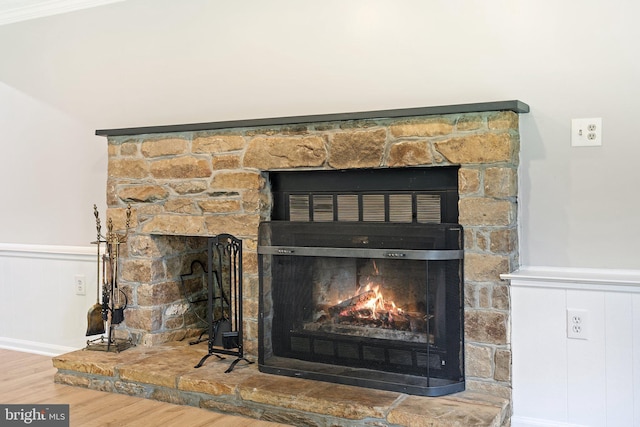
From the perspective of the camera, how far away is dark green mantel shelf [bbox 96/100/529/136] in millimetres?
2719

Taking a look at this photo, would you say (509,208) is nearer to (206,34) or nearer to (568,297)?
(568,297)

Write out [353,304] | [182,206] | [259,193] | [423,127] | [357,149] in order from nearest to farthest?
[423,127], [357,149], [353,304], [259,193], [182,206]

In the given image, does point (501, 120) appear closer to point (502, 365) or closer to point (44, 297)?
point (502, 365)

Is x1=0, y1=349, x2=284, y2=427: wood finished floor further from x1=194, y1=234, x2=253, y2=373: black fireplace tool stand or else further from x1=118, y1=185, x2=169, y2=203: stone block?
x1=118, y1=185, x2=169, y2=203: stone block

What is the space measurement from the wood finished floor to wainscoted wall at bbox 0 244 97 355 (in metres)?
0.35

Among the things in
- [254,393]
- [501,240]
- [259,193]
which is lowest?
[254,393]

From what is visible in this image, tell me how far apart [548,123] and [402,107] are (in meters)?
0.69

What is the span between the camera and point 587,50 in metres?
2.73

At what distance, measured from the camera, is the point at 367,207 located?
3.09 meters

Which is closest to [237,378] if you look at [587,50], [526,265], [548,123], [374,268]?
[374,268]

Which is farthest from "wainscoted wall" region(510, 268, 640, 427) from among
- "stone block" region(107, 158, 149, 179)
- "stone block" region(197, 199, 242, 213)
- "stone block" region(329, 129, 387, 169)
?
"stone block" region(107, 158, 149, 179)

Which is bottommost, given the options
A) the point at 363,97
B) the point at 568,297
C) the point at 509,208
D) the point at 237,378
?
the point at 237,378

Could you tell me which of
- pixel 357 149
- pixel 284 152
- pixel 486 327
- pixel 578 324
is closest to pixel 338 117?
pixel 357 149

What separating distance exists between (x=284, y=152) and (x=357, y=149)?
396 millimetres
